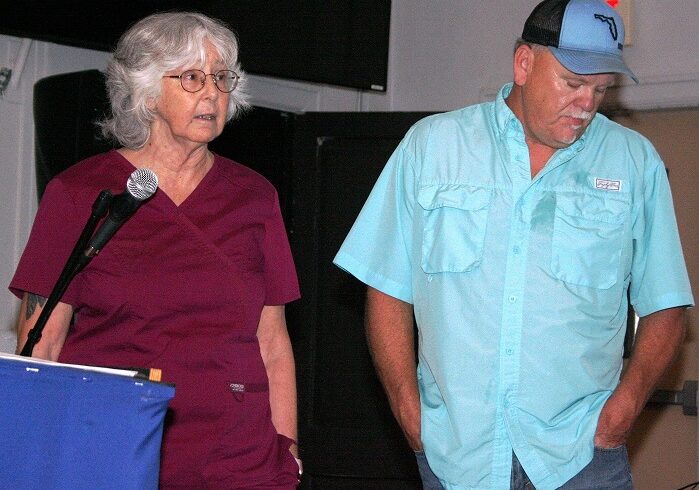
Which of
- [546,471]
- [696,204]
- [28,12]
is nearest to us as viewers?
[546,471]

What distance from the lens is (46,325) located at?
7.53 feet

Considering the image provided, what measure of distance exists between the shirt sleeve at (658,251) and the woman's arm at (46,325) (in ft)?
4.22

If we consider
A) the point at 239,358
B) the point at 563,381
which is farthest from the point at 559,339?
the point at 239,358

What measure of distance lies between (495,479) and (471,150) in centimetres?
73

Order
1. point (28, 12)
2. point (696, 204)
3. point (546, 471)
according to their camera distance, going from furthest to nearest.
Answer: point (696, 204)
point (28, 12)
point (546, 471)

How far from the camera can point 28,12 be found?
402 centimetres

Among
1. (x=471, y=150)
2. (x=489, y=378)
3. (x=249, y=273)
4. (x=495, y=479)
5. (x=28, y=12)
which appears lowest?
(x=495, y=479)

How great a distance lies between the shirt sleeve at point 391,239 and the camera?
2516 mm

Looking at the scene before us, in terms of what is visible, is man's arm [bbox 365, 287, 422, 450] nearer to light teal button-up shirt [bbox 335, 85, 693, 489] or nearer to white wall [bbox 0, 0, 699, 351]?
light teal button-up shirt [bbox 335, 85, 693, 489]

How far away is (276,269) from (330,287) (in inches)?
96.8

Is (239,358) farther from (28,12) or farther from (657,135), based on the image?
(657,135)

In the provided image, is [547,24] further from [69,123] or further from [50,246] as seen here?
[69,123]

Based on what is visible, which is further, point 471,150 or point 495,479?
point 471,150

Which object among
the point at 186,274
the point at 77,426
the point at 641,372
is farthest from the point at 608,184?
the point at 77,426
